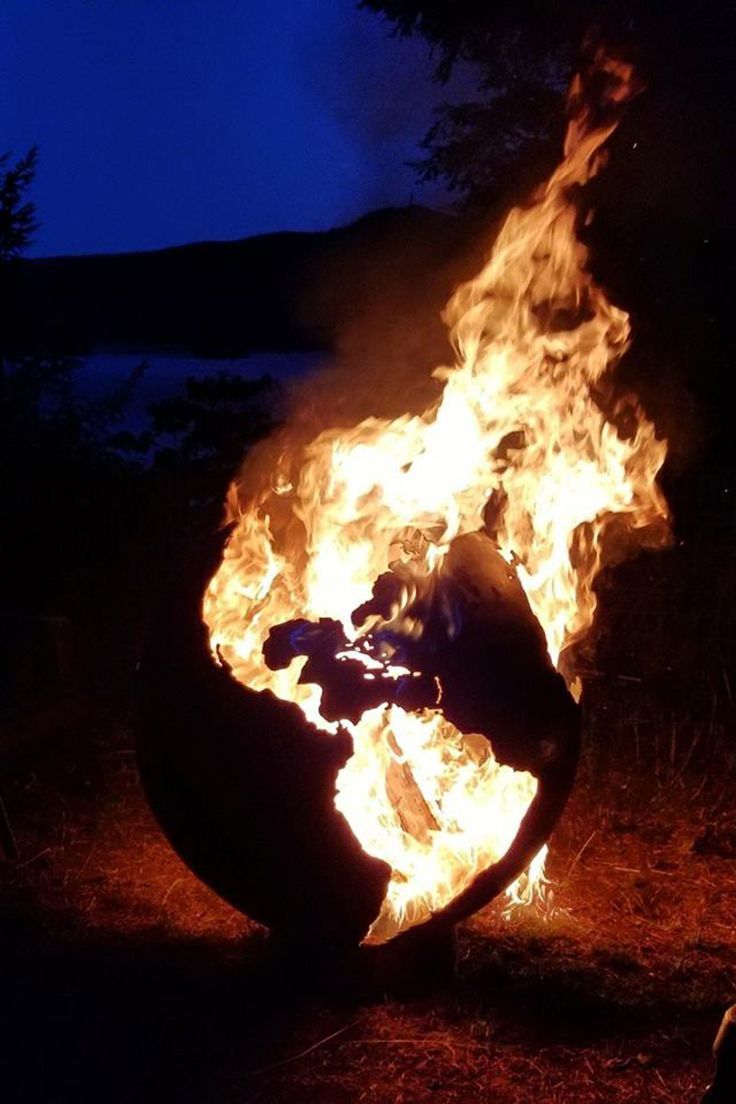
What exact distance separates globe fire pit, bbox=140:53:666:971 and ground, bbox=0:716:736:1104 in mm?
268

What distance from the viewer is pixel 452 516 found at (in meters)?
3.50

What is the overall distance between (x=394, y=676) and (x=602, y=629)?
11.5 ft

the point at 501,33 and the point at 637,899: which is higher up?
the point at 501,33

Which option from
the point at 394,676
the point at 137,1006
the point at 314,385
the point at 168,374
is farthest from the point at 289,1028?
the point at 168,374

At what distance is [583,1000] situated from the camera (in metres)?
3.29

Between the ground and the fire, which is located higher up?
the fire

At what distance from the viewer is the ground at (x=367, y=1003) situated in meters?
3.00

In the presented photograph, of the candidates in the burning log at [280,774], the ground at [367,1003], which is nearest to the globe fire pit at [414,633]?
the burning log at [280,774]

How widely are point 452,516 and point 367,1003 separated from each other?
1510 mm

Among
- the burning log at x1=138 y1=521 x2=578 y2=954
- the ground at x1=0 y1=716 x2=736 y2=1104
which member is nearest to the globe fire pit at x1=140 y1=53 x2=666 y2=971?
the burning log at x1=138 y1=521 x2=578 y2=954

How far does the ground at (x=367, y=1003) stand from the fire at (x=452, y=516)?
297mm

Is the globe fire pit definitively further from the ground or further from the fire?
the ground

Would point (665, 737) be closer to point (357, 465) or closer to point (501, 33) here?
point (357, 465)

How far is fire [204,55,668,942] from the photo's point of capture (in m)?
3.44
